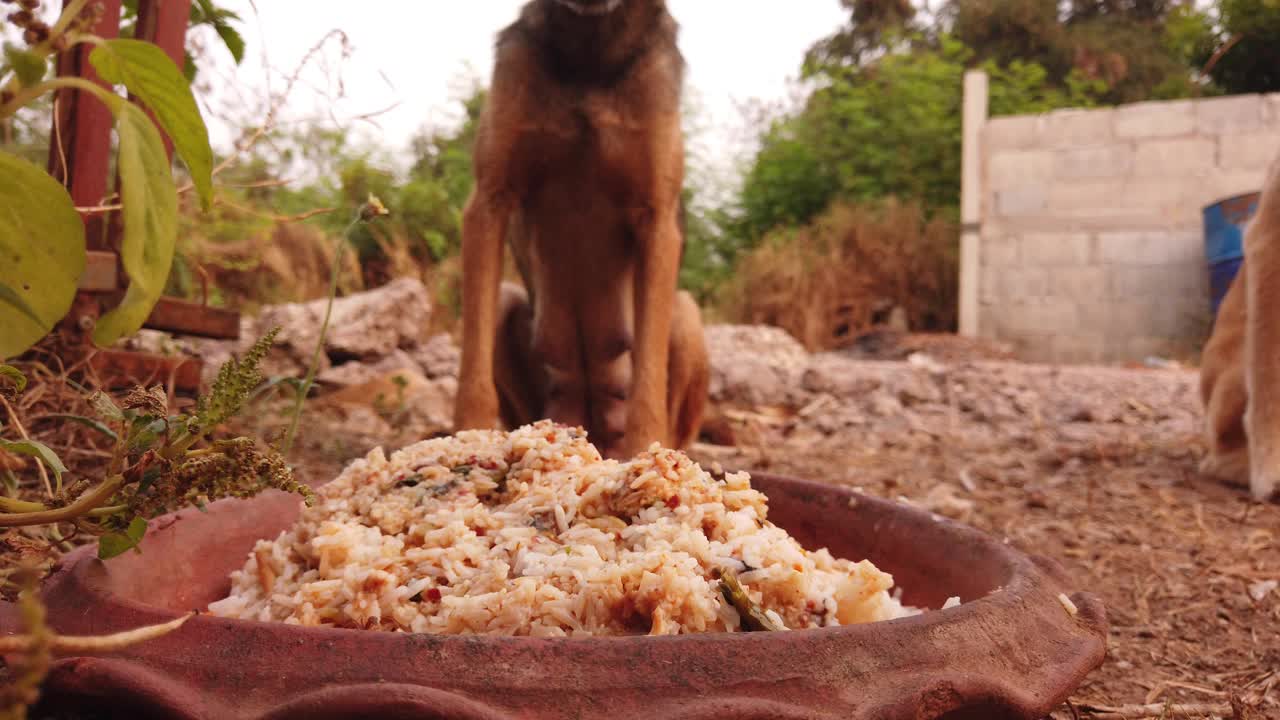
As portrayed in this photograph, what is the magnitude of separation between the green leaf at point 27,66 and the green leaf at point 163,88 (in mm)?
63

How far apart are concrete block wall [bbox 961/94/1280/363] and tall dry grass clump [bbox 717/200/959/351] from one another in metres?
1.02

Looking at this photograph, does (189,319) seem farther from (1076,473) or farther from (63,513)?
(1076,473)

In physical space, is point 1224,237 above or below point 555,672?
above

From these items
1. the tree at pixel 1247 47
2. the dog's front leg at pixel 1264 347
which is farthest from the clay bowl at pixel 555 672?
the tree at pixel 1247 47

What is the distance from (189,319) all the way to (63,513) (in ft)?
6.56

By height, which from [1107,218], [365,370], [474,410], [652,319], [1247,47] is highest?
[1247,47]

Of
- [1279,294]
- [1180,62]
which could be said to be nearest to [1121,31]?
[1180,62]

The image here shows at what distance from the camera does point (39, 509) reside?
0.76m

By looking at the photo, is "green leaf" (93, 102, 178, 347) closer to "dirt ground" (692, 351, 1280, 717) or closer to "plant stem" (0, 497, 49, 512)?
"plant stem" (0, 497, 49, 512)

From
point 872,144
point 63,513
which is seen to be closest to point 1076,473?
point 63,513

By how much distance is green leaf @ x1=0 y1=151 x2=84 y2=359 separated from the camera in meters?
0.62

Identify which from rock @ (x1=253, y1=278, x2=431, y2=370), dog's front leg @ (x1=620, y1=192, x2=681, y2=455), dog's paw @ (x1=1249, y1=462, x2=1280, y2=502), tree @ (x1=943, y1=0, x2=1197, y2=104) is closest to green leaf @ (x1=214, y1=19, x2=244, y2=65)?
dog's front leg @ (x1=620, y1=192, x2=681, y2=455)

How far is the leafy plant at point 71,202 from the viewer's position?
54 cm

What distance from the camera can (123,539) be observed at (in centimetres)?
80
